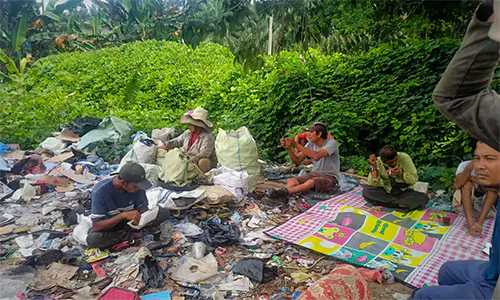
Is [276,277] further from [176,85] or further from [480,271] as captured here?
[176,85]

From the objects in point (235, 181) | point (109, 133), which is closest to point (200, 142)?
point (235, 181)

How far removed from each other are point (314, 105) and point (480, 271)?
5170mm

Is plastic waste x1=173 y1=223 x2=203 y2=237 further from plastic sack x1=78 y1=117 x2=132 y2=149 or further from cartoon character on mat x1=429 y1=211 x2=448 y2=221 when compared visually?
plastic sack x1=78 y1=117 x2=132 y2=149

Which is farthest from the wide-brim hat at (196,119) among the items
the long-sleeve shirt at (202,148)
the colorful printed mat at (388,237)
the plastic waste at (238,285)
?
the plastic waste at (238,285)

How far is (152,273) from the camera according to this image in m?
2.80

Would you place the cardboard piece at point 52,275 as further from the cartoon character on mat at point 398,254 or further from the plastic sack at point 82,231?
the cartoon character on mat at point 398,254

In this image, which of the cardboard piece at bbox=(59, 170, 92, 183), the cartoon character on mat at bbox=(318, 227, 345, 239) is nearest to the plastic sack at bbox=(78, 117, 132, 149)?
the cardboard piece at bbox=(59, 170, 92, 183)

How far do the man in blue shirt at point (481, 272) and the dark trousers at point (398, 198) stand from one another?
2.30 m

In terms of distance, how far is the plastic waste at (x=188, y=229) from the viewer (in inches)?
140

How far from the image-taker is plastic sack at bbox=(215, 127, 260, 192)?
4785mm

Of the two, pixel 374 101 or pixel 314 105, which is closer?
pixel 374 101

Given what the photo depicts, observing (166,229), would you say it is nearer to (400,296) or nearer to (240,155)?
(240,155)

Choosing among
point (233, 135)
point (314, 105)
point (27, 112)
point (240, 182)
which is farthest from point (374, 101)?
point (27, 112)

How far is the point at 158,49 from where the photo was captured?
35.2ft
